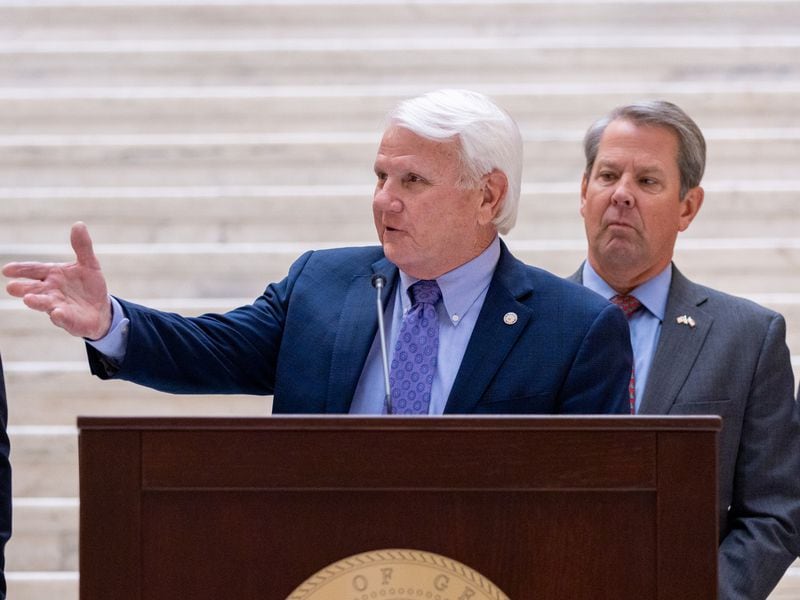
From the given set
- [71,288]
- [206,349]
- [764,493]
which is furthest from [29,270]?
[764,493]

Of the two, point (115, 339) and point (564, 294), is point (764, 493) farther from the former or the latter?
point (115, 339)

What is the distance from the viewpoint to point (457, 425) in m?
1.68

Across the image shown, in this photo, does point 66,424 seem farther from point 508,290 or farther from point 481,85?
point 508,290

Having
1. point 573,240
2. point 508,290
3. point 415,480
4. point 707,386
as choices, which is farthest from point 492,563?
point 573,240

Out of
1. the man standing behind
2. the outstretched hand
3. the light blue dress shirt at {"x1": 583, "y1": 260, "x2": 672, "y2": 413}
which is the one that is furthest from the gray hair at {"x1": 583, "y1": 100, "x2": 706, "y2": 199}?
the outstretched hand

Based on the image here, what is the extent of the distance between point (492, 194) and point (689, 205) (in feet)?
2.40

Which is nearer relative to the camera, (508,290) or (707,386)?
(508,290)

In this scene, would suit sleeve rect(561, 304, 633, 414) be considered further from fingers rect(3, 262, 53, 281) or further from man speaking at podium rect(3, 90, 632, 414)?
fingers rect(3, 262, 53, 281)

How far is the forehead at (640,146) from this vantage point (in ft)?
9.82

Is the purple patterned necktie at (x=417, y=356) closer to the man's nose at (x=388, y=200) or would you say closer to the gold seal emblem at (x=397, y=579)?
the man's nose at (x=388, y=200)

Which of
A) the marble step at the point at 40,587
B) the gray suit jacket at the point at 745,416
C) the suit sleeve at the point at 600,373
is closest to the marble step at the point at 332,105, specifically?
the marble step at the point at 40,587

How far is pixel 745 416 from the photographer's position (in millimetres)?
2771

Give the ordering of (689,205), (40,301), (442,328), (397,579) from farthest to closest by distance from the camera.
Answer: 1. (689,205)
2. (442,328)
3. (40,301)
4. (397,579)

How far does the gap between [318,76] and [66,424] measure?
1461mm
